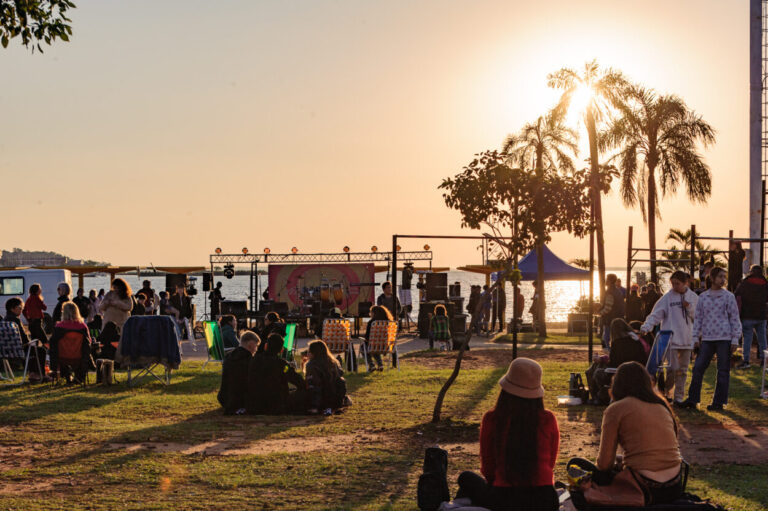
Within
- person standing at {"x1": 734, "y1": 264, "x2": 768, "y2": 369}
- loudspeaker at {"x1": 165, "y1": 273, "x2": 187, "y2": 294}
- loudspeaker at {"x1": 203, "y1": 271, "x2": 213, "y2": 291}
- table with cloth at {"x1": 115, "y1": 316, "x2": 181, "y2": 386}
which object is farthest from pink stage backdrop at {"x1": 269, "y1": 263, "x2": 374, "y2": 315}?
table with cloth at {"x1": 115, "y1": 316, "x2": 181, "y2": 386}

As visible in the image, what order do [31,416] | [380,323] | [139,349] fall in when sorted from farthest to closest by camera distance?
[380,323], [139,349], [31,416]

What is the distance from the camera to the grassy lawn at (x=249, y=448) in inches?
272

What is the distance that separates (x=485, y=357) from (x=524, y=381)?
46.7 feet

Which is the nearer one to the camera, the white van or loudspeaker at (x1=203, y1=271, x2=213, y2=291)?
the white van

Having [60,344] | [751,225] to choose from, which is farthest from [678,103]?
[60,344]

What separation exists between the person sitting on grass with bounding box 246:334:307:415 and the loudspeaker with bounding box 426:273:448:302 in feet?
56.2

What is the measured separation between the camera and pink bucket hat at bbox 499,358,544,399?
16.8 ft

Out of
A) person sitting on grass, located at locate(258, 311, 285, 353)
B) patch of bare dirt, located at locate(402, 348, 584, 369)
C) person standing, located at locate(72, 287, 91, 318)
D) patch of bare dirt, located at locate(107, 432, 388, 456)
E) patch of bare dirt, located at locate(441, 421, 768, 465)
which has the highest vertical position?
person standing, located at locate(72, 287, 91, 318)

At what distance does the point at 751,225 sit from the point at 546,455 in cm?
2696

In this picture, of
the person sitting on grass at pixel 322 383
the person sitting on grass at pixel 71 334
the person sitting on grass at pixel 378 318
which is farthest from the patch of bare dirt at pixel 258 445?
the person sitting on grass at pixel 378 318

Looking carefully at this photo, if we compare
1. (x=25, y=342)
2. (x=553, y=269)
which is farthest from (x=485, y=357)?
(x=553, y=269)

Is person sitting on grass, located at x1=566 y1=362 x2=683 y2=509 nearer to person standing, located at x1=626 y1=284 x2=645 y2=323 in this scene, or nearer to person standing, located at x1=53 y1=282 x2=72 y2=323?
person standing, located at x1=53 y1=282 x2=72 y2=323

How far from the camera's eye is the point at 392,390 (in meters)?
13.4

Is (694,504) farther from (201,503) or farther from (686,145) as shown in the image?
(686,145)
